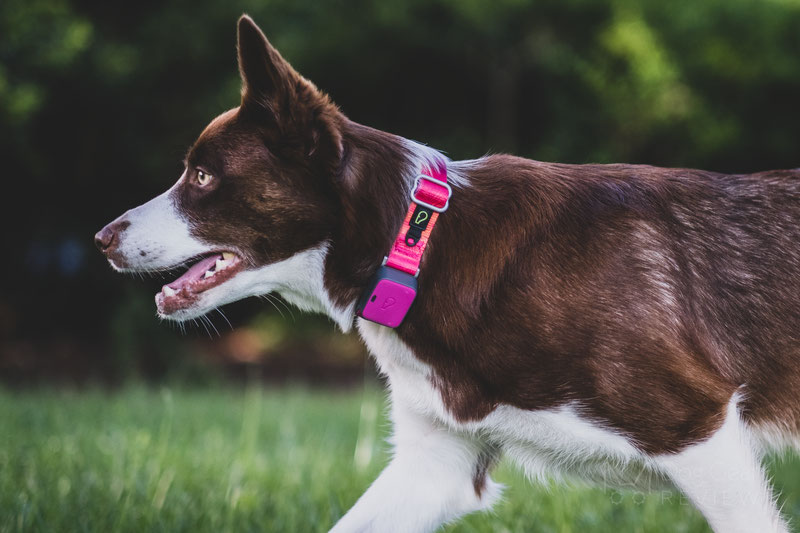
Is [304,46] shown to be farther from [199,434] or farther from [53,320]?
[199,434]

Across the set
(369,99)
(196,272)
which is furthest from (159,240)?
(369,99)

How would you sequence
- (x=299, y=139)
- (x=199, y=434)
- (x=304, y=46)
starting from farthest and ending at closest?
1. (x=304, y=46)
2. (x=199, y=434)
3. (x=299, y=139)

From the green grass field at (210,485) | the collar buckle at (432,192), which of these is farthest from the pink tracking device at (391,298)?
the green grass field at (210,485)

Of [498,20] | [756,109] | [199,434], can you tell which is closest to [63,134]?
[498,20]

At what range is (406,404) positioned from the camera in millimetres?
3031

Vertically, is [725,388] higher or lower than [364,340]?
higher

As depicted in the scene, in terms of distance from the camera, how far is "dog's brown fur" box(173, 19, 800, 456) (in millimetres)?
2668

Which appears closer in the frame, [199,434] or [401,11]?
[199,434]

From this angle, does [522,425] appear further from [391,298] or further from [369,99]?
[369,99]

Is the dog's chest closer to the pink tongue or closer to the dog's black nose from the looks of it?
the pink tongue

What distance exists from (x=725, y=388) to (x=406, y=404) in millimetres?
1046

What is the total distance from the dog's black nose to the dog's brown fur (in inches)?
10.1

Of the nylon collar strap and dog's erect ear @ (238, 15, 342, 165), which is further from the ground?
dog's erect ear @ (238, 15, 342, 165)

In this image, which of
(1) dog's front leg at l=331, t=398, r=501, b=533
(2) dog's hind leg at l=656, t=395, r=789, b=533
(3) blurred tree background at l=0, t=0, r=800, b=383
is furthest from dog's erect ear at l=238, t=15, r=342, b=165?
(3) blurred tree background at l=0, t=0, r=800, b=383
